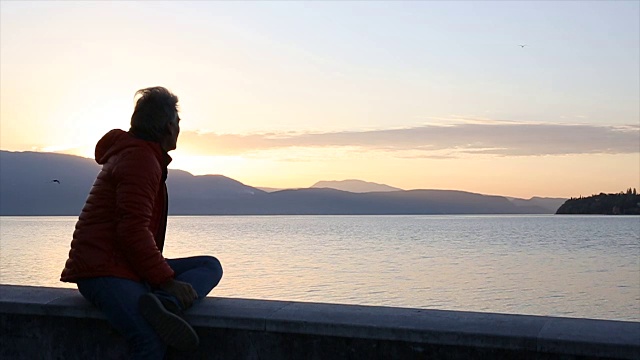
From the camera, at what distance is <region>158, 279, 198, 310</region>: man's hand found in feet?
13.8

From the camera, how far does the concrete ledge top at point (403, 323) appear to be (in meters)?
3.68

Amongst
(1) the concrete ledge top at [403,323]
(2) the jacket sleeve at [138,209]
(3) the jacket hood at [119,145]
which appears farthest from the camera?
(3) the jacket hood at [119,145]

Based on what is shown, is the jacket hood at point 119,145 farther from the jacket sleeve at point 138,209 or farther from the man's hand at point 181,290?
the man's hand at point 181,290

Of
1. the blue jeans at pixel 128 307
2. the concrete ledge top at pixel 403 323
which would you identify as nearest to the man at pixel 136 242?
the blue jeans at pixel 128 307

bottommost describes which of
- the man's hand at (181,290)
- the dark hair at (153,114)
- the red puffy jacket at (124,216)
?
the man's hand at (181,290)

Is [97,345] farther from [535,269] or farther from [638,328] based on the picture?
[535,269]

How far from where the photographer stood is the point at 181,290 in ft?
13.8

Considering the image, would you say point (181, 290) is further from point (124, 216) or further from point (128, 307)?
point (124, 216)

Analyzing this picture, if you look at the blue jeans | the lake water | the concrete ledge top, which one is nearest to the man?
the blue jeans

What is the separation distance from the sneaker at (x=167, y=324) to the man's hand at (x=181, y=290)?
0.09 m

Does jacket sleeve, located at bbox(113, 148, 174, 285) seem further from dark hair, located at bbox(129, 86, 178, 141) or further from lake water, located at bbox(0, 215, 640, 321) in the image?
lake water, located at bbox(0, 215, 640, 321)

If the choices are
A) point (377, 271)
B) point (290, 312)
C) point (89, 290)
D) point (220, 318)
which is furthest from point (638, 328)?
point (377, 271)

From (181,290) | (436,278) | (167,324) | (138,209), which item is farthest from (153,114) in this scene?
(436,278)

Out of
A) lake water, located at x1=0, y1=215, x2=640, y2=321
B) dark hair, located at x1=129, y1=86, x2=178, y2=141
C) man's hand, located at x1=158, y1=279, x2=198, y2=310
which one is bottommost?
lake water, located at x1=0, y1=215, x2=640, y2=321
